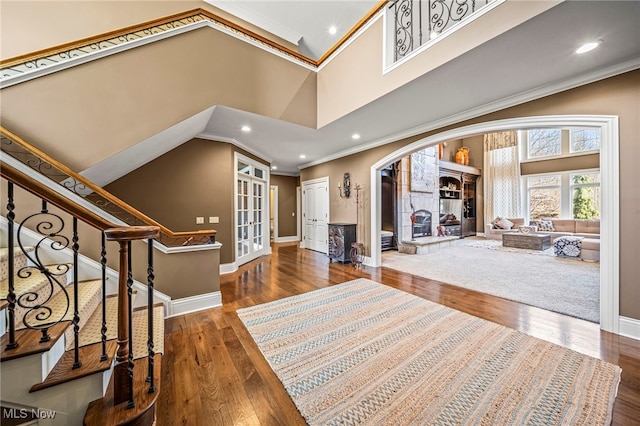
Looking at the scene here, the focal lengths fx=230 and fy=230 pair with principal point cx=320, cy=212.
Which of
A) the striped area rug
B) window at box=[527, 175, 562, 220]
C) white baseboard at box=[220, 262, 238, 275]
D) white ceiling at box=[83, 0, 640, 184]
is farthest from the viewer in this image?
window at box=[527, 175, 562, 220]

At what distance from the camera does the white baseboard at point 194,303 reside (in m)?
2.77

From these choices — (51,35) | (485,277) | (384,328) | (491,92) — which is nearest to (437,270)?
(485,277)

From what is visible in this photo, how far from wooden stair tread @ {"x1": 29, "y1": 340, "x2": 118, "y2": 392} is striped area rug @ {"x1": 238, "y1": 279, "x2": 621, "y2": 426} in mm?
1100

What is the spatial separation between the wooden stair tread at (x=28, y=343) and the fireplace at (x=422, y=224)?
7489mm

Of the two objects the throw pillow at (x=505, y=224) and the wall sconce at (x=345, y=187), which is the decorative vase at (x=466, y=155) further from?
the wall sconce at (x=345, y=187)

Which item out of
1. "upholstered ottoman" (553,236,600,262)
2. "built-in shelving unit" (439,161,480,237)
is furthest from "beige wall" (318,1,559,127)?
"built-in shelving unit" (439,161,480,237)

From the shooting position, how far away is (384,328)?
2.42 meters

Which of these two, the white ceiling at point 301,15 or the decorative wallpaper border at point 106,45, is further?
the white ceiling at point 301,15

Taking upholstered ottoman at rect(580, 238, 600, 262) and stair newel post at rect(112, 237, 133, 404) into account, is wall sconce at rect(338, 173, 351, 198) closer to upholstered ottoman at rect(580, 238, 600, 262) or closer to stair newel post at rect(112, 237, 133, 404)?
stair newel post at rect(112, 237, 133, 404)

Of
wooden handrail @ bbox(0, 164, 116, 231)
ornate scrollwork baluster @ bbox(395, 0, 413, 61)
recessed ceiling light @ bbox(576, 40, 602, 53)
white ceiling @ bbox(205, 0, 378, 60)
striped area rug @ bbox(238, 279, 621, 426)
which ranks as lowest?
striped area rug @ bbox(238, 279, 621, 426)

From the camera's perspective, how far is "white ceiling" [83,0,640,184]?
1.88 meters

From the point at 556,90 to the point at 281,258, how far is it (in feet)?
18.2

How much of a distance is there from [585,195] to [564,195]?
0.51 meters

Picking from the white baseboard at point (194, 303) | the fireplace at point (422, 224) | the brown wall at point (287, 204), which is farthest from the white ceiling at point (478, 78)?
the fireplace at point (422, 224)
